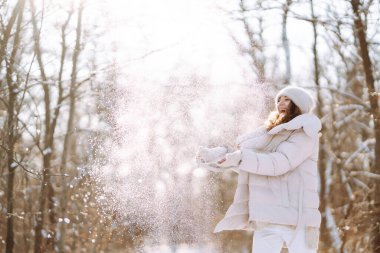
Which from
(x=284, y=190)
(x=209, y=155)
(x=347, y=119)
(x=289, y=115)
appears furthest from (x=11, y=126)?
(x=347, y=119)

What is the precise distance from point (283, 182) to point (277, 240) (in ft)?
1.14

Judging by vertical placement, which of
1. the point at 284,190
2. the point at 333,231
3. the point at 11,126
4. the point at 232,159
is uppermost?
the point at 11,126

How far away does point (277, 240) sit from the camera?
3.79 metres

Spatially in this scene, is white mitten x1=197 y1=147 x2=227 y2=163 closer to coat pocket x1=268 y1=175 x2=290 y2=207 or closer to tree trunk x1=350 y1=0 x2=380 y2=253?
coat pocket x1=268 y1=175 x2=290 y2=207

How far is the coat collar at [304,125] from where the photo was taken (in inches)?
153

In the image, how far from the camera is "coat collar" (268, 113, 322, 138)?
153 inches

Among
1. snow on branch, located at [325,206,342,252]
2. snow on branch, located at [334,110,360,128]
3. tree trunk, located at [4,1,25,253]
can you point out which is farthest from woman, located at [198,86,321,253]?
snow on branch, located at [334,110,360,128]

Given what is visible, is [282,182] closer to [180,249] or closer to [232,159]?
[232,159]

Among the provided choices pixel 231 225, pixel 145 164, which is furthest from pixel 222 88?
pixel 231 225

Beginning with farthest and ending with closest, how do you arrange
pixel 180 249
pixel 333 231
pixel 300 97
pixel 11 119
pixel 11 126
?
pixel 333 231
pixel 180 249
pixel 11 119
pixel 11 126
pixel 300 97

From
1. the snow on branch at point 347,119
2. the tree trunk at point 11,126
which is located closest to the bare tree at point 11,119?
the tree trunk at point 11,126

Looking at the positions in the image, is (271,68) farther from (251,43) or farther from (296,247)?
(296,247)

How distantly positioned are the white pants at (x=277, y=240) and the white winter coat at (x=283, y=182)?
0.04m

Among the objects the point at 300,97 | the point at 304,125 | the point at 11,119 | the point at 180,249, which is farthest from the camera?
the point at 180,249
